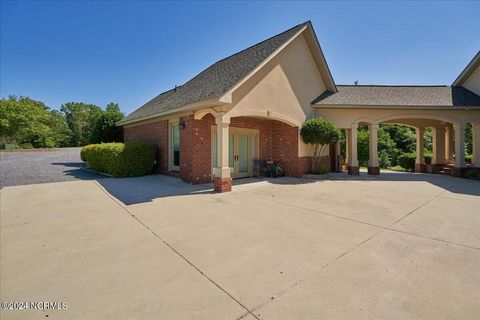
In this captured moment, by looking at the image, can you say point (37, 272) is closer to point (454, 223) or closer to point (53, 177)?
point (454, 223)

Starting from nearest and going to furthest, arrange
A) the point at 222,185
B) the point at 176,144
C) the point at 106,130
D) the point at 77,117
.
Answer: the point at 222,185 → the point at 176,144 → the point at 106,130 → the point at 77,117

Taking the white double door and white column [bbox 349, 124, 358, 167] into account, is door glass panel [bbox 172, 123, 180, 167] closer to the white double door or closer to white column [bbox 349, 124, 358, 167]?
the white double door

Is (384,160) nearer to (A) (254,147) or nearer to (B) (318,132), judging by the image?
(B) (318,132)

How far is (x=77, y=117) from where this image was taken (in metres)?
59.2

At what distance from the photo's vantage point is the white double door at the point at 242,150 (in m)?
11.4

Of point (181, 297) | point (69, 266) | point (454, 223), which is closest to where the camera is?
point (181, 297)

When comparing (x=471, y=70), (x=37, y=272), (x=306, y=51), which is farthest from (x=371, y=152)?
(x=37, y=272)

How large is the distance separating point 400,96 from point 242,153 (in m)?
10.5

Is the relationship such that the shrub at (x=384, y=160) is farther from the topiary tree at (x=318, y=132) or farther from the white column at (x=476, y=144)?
the topiary tree at (x=318, y=132)

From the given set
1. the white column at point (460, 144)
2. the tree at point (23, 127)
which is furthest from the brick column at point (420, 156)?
the tree at point (23, 127)

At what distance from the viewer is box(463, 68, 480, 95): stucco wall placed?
44.7ft

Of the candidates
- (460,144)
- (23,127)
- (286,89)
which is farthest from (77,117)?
(460,144)

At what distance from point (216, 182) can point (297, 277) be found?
586 centimetres

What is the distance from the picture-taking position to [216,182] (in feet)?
28.2
